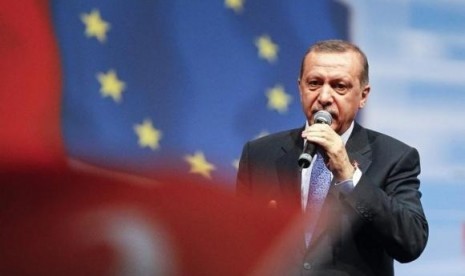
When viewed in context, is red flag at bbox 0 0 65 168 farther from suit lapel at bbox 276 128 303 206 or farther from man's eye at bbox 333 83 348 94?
man's eye at bbox 333 83 348 94

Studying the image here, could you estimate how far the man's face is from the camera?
170 cm

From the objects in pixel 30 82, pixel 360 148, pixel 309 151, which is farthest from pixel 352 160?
pixel 30 82

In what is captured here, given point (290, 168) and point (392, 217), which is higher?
point (290, 168)

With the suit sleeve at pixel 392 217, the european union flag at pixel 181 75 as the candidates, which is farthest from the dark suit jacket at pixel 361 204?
the european union flag at pixel 181 75

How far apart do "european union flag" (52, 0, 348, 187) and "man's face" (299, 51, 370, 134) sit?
95cm

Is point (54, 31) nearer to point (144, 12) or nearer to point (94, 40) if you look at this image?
point (94, 40)

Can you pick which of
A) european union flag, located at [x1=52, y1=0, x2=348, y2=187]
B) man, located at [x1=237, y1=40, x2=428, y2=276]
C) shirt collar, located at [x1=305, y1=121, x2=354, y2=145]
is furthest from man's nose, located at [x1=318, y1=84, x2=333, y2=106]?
european union flag, located at [x1=52, y1=0, x2=348, y2=187]

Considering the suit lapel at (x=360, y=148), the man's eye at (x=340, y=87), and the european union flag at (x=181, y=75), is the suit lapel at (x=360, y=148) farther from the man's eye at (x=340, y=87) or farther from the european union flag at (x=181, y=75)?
the european union flag at (x=181, y=75)

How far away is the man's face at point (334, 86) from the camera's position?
1.70 metres

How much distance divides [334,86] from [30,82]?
1.25 meters

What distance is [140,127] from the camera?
9.35 feet

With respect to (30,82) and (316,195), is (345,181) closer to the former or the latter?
(316,195)

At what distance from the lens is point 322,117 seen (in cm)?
165

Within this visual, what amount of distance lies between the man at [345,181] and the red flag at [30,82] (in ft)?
3.23
